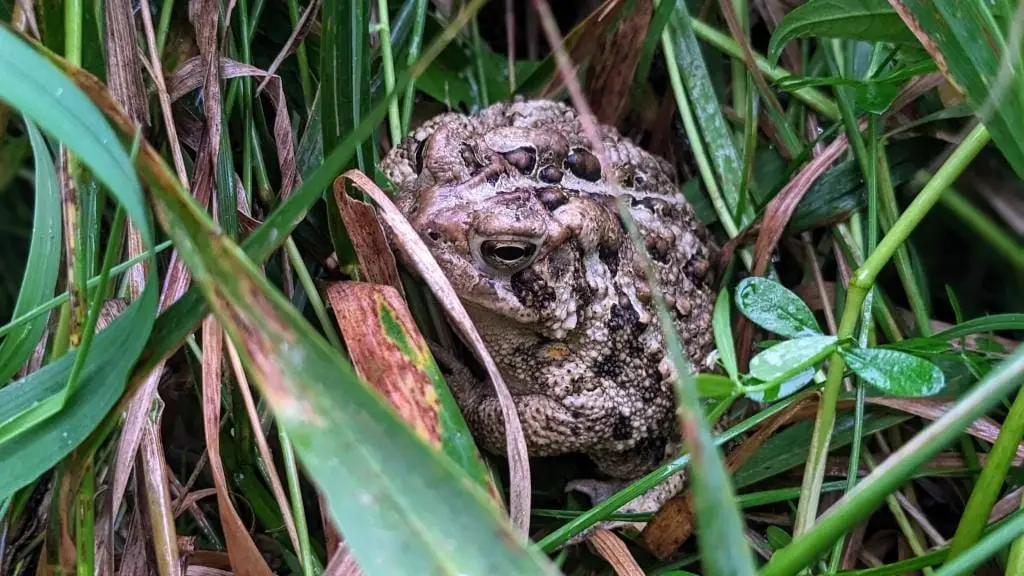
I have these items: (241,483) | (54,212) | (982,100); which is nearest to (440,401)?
(241,483)

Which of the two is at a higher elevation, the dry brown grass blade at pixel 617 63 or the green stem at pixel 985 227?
the dry brown grass blade at pixel 617 63

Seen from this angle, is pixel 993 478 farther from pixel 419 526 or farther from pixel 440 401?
pixel 419 526

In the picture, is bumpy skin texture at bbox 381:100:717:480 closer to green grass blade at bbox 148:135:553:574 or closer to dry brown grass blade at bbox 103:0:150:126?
dry brown grass blade at bbox 103:0:150:126

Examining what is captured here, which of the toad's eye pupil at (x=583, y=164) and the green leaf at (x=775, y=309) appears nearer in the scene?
the green leaf at (x=775, y=309)

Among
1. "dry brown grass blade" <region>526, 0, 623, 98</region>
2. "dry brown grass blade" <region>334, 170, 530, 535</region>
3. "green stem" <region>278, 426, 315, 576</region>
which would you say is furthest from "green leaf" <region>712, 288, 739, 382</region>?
"dry brown grass blade" <region>526, 0, 623, 98</region>

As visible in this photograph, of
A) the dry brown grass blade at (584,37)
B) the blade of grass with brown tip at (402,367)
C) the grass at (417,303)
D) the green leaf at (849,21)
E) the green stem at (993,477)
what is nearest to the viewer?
the grass at (417,303)

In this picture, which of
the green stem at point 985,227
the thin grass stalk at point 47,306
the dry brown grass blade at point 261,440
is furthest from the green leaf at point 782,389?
the thin grass stalk at point 47,306

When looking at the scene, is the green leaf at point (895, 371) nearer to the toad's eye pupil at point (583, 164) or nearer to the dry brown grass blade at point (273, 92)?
the toad's eye pupil at point (583, 164)
